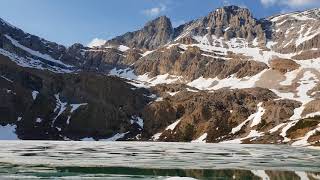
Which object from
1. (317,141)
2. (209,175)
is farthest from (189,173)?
(317,141)

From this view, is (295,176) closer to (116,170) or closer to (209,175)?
(209,175)

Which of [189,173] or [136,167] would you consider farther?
[136,167]

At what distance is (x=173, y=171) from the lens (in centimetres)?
7019

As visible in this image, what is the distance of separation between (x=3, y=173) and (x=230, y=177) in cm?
2715

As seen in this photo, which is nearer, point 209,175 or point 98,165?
point 209,175

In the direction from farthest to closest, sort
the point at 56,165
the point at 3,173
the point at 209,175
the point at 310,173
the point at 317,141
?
1. the point at 317,141
2. the point at 56,165
3. the point at 310,173
4. the point at 209,175
5. the point at 3,173

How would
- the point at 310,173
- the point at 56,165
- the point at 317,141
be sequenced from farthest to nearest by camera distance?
the point at 317,141, the point at 56,165, the point at 310,173

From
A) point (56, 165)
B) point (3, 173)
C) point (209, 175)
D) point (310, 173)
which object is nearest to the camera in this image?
point (3, 173)

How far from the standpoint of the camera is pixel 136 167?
76000 mm

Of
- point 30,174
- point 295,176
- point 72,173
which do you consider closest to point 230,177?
point 295,176

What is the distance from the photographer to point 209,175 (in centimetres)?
6562

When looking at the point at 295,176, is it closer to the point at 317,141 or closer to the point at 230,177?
the point at 230,177

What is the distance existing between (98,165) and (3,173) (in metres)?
18.5

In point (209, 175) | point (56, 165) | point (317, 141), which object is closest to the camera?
point (209, 175)
